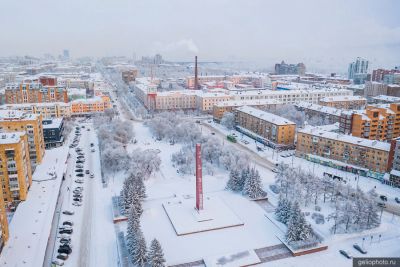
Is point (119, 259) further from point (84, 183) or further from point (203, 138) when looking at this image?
point (203, 138)

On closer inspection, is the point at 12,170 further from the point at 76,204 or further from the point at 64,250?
the point at 64,250

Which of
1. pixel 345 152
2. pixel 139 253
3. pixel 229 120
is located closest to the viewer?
pixel 139 253

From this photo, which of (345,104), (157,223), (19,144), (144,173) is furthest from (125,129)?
(345,104)

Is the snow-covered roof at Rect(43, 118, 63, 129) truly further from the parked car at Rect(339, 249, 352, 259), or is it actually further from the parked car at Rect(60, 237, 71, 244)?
the parked car at Rect(339, 249, 352, 259)

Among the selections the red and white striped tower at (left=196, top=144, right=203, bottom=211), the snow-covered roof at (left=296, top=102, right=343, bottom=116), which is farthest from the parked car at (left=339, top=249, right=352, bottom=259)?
the snow-covered roof at (left=296, top=102, right=343, bottom=116)

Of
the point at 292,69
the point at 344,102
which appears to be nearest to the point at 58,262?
the point at 344,102

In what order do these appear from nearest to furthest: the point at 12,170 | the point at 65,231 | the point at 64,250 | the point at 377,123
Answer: the point at 64,250 → the point at 65,231 → the point at 12,170 → the point at 377,123

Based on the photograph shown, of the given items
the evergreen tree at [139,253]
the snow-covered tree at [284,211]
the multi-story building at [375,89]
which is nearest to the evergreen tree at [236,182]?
the snow-covered tree at [284,211]
